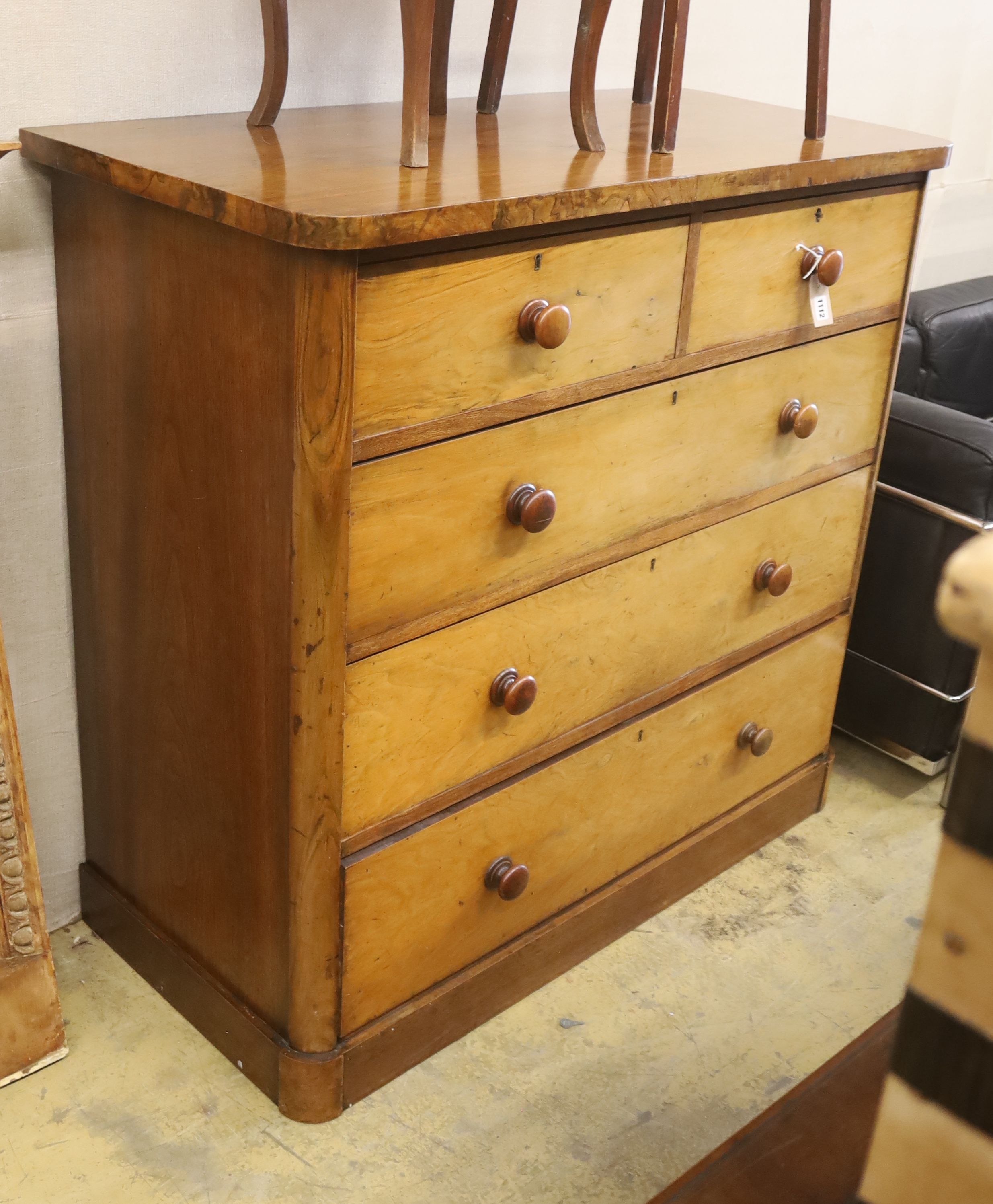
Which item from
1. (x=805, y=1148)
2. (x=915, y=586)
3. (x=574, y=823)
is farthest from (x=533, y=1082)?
(x=915, y=586)

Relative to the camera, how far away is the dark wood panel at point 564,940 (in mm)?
1768

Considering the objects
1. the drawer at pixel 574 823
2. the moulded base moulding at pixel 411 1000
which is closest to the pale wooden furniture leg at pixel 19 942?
the moulded base moulding at pixel 411 1000

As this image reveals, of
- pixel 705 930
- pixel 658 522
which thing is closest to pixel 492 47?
pixel 658 522

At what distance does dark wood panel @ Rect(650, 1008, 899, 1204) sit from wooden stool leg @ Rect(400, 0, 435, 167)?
3.46 ft

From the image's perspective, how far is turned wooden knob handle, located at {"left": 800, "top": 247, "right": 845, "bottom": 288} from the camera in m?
1.83

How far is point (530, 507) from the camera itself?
5.12 feet

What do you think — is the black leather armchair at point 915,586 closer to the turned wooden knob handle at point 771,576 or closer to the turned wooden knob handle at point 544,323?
the turned wooden knob handle at point 771,576

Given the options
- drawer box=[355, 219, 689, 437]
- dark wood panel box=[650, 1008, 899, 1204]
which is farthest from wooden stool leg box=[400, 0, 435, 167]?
dark wood panel box=[650, 1008, 899, 1204]

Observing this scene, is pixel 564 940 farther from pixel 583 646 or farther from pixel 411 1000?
pixel 583 646

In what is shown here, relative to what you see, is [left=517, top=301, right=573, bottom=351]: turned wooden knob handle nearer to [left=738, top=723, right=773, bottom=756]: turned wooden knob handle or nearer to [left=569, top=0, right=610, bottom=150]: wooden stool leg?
[left=569, top=0, right=610, bottom=150]: wooden stool leg

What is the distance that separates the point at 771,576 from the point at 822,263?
494mm

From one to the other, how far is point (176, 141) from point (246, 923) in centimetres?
99

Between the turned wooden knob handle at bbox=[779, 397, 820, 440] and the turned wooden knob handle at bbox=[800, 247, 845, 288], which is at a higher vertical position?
the turned wooden knob handle at bbox=[800, 247, 845, 288]

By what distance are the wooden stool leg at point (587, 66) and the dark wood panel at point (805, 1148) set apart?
1153 millimetres
